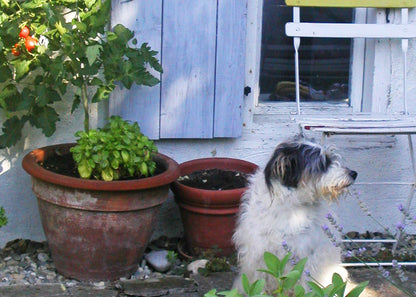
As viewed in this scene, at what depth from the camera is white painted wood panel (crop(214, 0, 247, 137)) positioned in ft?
15.9

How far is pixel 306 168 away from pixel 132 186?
110 centimetres

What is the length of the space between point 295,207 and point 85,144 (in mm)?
1317

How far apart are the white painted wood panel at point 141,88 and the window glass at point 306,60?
897 mm

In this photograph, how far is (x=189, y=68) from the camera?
4.88m

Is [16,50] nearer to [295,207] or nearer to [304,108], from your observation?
[295,207]

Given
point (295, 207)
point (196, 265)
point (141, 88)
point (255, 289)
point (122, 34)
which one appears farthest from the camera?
point (141, 88)

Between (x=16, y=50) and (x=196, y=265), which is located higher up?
(x=16, y=50)

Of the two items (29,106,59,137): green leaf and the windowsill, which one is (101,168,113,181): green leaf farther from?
the windowsill

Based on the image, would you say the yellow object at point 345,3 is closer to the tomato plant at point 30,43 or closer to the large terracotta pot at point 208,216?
the large terracotta pot at point 208,216

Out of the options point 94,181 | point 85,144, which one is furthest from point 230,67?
point 94,181

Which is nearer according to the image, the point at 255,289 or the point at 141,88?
the point at 255,289

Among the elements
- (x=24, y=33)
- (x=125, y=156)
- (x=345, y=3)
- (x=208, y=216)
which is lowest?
(x=208, y=216)

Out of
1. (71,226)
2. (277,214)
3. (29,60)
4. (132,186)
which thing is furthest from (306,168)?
(29,60)

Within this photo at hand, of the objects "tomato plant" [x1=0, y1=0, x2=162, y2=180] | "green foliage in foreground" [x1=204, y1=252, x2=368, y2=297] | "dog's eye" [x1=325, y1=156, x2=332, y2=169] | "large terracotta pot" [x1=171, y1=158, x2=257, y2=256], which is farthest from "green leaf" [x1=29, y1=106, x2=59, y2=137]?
"green foliage in foreground" [x1=204, y1=252, x2=368, y2=297]
